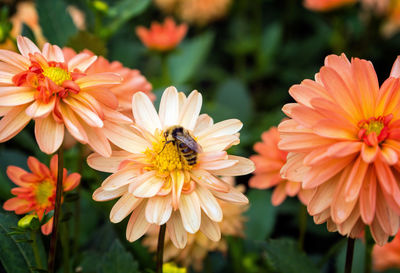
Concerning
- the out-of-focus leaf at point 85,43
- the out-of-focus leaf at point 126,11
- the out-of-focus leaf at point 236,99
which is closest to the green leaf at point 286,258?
the out-of-focus leaf at point 85,43

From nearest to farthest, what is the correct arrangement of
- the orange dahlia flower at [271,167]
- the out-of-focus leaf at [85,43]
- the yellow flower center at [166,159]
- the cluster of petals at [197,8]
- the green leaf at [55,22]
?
1. the yellow flower center at [166,159]
2. the orange dahlia flower at [271,167]
3. the out-of-focus leaf at [85,43]
4. the green leaf at [55,22]
5. the cluster of petals at [197,8]

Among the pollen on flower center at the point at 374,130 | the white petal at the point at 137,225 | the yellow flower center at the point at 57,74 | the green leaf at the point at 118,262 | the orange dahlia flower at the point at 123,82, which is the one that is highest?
the orange dahlia flower at the point at 123,82

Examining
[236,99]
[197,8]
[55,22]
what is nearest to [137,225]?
[55,22]

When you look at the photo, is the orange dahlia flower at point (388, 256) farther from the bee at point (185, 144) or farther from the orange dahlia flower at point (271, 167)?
the bee at point (185, 144)

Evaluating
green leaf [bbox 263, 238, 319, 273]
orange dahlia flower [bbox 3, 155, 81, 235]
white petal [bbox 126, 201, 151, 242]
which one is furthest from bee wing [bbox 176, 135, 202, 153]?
green leaf [bbox 263, 238, 319, 273]

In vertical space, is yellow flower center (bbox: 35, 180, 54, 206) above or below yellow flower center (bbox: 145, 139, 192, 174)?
below

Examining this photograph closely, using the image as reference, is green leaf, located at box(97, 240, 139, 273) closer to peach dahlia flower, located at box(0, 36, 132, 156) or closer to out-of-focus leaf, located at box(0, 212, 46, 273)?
out-of-focus leaf, located at box(0, 212, 46, 273)

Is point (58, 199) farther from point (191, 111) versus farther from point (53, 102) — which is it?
point (191, 111)
